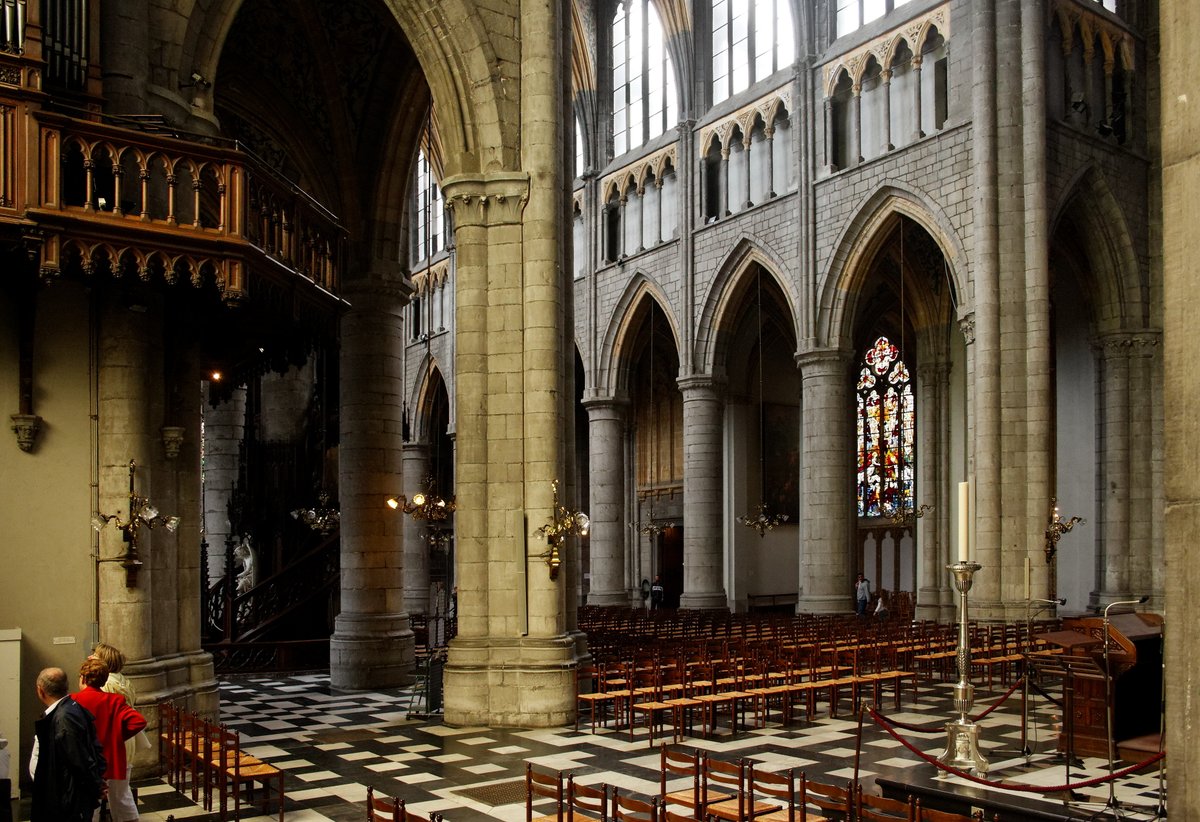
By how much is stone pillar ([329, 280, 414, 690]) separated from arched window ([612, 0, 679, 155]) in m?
16.2

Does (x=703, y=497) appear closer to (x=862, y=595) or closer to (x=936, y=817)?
(x=862, y=595)

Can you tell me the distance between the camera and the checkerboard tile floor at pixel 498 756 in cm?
991

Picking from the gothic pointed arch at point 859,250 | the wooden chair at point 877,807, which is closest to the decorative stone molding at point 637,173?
the gothic pointed arch at point 859,250

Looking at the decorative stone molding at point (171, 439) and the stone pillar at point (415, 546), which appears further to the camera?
the stone pillar at point (415, 546)

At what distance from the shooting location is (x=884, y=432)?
119 ft

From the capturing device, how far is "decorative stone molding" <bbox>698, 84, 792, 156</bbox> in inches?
1141

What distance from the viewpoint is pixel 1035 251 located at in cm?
2281

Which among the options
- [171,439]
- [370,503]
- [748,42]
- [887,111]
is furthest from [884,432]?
[171,439]

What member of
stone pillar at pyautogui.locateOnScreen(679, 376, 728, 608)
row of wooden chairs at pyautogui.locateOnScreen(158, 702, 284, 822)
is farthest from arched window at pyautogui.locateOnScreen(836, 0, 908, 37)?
row of wooden chairs at pyautogui.locateOnScreen(158, 702, 284, 822)

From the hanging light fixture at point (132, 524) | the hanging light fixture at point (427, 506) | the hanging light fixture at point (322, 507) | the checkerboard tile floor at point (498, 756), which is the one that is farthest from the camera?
the hanging light fixture at point (322, 507)

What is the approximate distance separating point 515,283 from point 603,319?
20223mm

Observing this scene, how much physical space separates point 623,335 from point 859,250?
9.23 metres

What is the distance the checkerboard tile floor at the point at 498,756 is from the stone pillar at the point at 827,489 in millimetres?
10877

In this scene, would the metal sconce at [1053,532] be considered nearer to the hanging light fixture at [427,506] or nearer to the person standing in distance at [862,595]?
the person standing in distance at [862,595]
